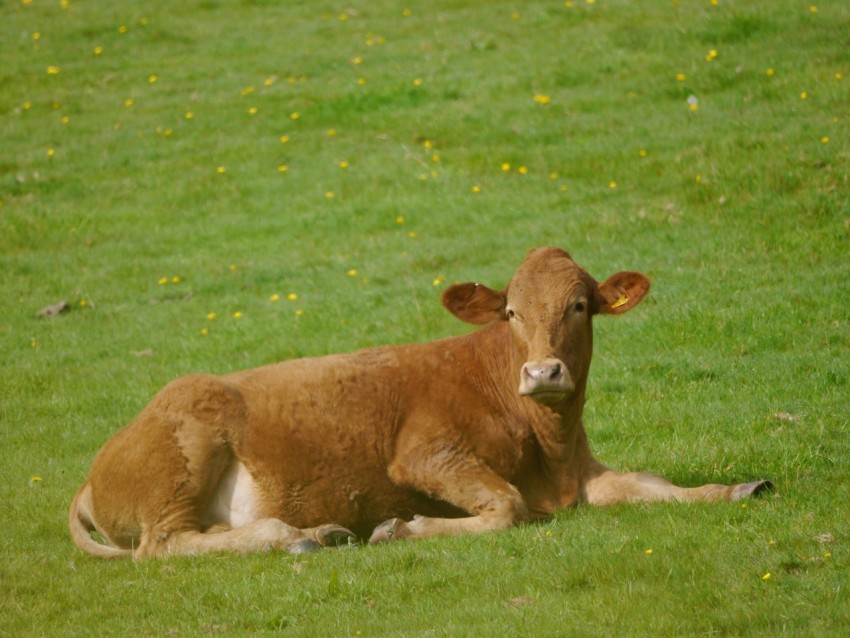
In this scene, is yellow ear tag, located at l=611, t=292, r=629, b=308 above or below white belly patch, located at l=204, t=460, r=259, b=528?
above

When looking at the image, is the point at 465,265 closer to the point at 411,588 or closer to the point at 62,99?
the point at 411,588

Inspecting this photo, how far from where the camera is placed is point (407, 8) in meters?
28.8

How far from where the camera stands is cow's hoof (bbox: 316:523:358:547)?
9055 millimetres

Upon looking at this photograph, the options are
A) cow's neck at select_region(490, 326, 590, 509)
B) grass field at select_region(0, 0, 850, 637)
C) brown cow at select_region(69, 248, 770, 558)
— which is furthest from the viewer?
cow's neck at select_region(490, 326, 590, 509)

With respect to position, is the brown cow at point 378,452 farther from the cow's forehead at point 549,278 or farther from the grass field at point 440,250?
the grass field at point 440,250

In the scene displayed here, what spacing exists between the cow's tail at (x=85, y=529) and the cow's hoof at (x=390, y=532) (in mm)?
1771

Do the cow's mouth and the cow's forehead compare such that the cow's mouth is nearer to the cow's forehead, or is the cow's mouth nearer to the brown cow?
the brown cow

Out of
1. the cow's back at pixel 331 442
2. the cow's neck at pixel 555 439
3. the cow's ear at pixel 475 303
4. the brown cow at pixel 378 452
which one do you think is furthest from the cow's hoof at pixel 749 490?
the cow's ear at pixel 475 303

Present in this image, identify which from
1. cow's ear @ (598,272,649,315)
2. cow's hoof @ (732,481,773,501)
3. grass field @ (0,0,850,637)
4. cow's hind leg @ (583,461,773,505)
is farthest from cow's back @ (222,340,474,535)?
cow's hoof @ (732,481,773,501)

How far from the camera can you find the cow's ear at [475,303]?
32.3 feet

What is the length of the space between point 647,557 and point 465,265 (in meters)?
9.86

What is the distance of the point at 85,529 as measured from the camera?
9758 millimetres

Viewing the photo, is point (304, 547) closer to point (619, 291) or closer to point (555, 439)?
point (555, 439)

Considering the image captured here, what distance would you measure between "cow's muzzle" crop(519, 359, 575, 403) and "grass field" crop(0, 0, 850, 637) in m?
0.89
